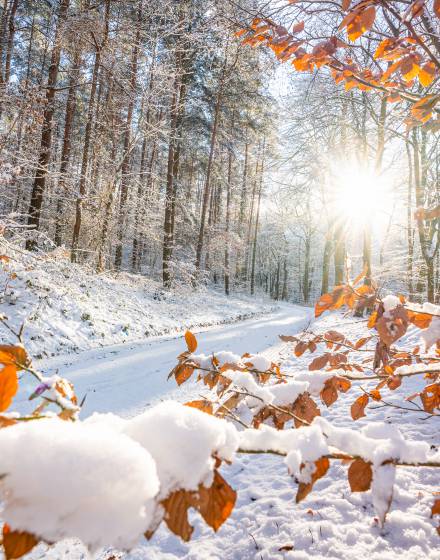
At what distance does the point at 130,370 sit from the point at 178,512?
17.3ft

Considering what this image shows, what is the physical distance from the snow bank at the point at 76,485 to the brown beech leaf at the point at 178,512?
0.03 meters

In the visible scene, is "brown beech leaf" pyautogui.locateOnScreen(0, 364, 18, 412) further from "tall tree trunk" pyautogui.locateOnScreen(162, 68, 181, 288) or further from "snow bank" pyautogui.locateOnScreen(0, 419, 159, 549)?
"tall tree trunk" pyautogui.locateOnScreen(162, 68, 181, 288)

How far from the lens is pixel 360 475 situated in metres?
0.66

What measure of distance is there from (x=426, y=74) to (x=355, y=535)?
245 centimetres

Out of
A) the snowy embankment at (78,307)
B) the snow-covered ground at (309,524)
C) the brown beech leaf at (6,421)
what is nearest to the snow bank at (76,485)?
the brown beech leaf at (6,421)

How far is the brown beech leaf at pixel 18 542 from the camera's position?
350 millimetres

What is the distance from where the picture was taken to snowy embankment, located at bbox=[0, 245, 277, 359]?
6582 millimetres

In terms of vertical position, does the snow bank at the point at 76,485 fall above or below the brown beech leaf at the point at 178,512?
above

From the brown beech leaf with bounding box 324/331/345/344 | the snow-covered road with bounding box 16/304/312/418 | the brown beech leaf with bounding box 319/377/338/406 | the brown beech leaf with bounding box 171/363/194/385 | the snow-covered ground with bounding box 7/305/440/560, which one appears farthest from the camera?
the snow-covered road with bounding box 16/304/312/418

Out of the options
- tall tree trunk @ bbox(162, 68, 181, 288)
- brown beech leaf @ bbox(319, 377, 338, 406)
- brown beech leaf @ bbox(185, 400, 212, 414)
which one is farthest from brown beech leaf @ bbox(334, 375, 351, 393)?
tall tree trunk @ bbox(162, 68, 181, 288)

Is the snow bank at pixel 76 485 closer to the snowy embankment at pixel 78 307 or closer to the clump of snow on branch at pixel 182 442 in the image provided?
the clump of snow on branch at pixel 182 442

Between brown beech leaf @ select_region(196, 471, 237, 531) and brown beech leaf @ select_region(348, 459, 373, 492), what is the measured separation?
270mm

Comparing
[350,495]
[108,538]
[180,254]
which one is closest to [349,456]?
[108,538]

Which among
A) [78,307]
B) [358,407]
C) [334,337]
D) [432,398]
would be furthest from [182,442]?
[78,307]
